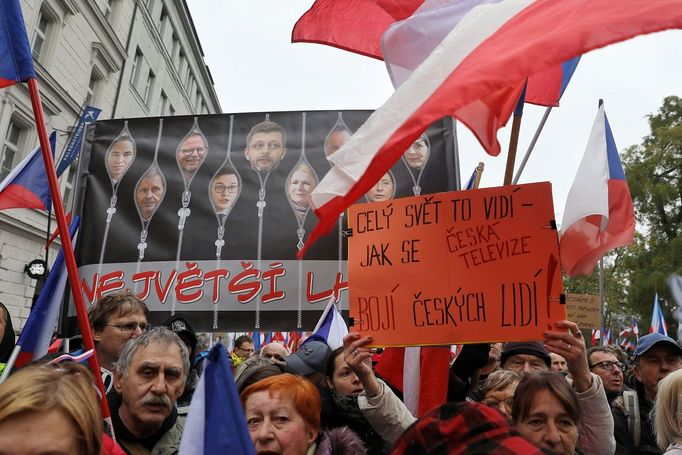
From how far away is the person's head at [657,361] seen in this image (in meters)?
3.08

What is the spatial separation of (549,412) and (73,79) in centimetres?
1855

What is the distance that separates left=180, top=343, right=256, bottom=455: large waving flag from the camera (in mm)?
1209

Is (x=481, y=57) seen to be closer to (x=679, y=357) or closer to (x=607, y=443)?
(x=607, y=443)

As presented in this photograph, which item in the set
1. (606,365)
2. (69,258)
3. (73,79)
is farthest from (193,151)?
(73,79)

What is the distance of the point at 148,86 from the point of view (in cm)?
2508

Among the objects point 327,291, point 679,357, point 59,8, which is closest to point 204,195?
point 327,291

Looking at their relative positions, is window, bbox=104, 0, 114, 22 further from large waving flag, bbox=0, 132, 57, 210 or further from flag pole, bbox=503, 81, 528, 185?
flag pole, bbox=503, 81, 528, 185

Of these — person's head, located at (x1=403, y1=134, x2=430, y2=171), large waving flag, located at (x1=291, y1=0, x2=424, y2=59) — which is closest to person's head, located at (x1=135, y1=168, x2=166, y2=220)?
large waving flag, located at (x1=291, y1=0, x2=424, y2=59)

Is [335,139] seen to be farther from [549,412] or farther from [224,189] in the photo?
[549,412]

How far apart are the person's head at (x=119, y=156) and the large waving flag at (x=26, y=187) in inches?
19.8

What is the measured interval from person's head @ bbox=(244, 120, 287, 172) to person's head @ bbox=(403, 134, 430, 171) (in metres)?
0.93

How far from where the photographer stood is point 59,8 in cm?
1620

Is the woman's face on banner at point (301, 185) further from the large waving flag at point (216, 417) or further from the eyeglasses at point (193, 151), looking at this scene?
the large waving flag at point (216, 417)

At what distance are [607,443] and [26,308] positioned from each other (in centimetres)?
1673
